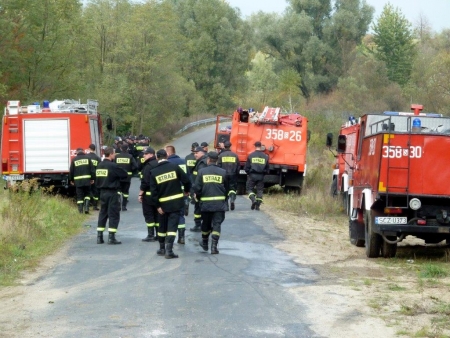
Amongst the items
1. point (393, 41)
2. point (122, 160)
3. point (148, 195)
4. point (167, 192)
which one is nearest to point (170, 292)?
point (167, 192)

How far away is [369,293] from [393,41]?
201 ft

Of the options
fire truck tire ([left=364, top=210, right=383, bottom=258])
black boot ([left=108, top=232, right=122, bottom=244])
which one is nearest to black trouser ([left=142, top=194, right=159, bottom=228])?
black boot ([left=108, top=232, right=122, bottom=244])

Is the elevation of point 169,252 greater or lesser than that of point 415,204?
lesser

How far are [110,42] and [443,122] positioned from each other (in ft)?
133

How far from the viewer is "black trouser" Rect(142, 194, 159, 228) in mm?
15602

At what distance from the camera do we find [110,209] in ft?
51.8

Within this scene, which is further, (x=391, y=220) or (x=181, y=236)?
(x=181, y=236)

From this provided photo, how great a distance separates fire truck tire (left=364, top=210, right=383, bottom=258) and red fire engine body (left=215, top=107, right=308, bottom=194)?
13192 millimetres

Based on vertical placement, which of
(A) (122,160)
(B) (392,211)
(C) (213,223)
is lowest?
(C) (213,223)

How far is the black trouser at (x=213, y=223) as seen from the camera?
47.2 ft

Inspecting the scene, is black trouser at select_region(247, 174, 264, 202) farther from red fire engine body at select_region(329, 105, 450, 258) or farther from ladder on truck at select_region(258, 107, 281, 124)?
red fire engine body at select_region(329, 105, 450, 258)

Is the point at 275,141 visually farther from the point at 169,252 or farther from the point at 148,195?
the point at 169,252

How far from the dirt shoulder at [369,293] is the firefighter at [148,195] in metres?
2.56

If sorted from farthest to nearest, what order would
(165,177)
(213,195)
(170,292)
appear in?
(213,195) → (165,177) → (170,292)
